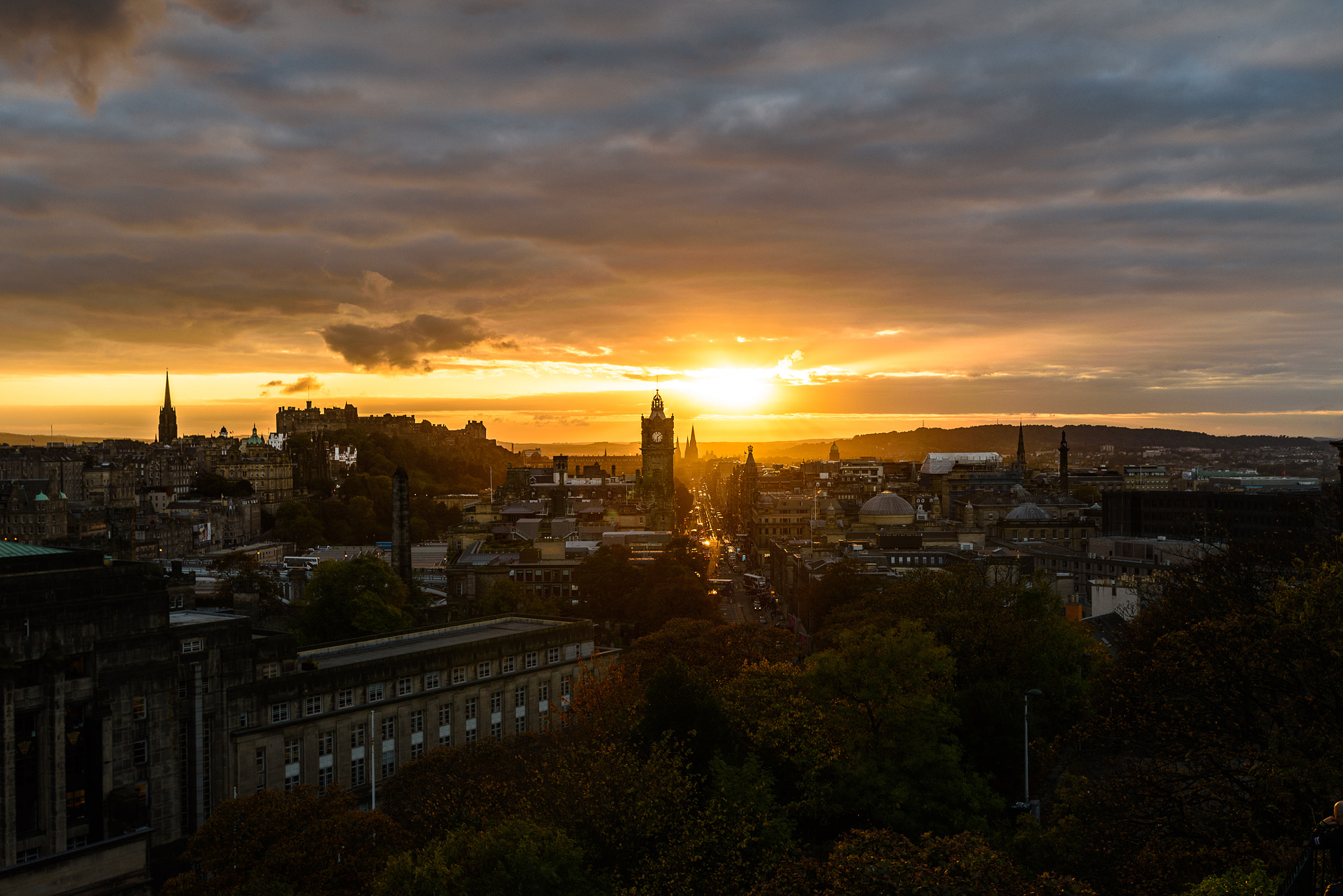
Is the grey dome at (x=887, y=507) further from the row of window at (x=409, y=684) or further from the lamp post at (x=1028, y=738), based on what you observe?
the lamp post at (x=1028, y=738)

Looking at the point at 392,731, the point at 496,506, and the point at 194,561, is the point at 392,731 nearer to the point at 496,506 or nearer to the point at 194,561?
the point at 194,561

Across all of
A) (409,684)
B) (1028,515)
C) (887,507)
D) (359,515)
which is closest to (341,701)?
(409,684)

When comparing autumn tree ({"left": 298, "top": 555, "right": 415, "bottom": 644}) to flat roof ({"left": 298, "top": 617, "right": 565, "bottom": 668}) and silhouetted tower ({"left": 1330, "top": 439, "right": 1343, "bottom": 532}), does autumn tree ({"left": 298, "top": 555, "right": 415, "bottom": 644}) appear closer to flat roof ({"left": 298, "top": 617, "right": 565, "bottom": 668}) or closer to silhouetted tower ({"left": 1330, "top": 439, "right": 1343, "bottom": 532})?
flat roof ({"left": 298, "top": 617, "right": 565, "bottom": 668})

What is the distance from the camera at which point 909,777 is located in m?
35.0

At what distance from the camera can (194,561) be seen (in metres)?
125

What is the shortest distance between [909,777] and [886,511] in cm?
12201

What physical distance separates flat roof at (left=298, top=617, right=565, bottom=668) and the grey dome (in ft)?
316

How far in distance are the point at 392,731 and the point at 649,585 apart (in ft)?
122

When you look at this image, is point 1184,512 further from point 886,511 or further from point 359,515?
point 359,515

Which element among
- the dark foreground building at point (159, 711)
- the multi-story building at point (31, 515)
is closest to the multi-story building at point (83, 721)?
the dark foreground building at point (159, 711)

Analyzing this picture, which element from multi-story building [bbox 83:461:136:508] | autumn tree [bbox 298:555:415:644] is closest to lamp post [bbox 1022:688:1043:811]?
autumn tree [bbox 298:555:415:644]

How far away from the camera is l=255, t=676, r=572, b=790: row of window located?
46375mm

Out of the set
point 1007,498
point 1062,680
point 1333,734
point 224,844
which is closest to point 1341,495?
point 1062,680

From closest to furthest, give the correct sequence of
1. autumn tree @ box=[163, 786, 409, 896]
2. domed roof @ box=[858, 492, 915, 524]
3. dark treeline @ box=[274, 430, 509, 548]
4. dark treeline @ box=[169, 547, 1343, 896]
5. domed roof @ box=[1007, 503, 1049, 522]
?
1. dark treeline @ box=[169, 547, 1343, 896]
2. autumn tree @ box=[163, 786, 409, 896]
3. domed roof @ box=[1007, 503, 1049, 522]
4. domed roof @ box=[858, 492, 915, 524]
5. dark treeline @ box=[274, 430, 509, 548]
